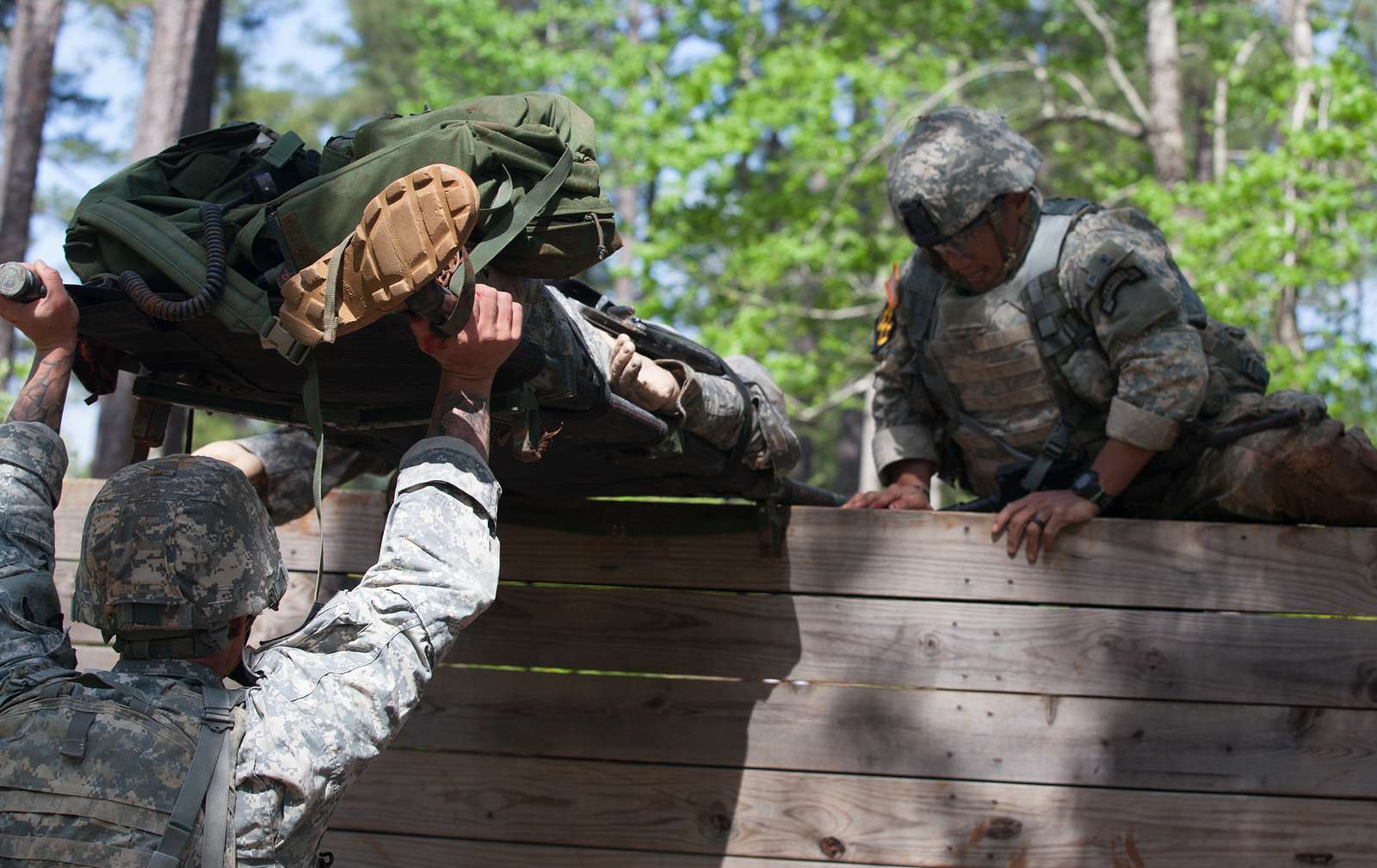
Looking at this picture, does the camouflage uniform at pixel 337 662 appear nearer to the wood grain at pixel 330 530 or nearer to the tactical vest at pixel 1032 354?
the wood grain at pixel 330 530

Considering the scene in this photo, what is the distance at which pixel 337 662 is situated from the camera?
7.05 feet

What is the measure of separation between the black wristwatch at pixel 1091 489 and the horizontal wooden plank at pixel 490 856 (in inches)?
47.6

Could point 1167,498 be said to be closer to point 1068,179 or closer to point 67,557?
point 67,557

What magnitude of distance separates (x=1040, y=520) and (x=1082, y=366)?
0.59m

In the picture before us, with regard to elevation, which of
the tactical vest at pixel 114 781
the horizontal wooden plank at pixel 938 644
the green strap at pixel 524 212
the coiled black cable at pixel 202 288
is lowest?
the horizontal wooden plank at pixel 938 644

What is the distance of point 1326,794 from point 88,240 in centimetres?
316

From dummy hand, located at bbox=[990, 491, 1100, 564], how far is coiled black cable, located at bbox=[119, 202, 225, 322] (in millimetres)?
2139

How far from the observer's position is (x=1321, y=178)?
10570 millimetres

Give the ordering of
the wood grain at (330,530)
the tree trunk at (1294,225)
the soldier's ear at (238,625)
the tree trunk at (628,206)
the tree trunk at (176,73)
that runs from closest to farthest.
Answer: the soldier's ear at (238,625) < the wood grain at (330,530) < the tree trunk at (176,73) < the tree trunk at (1294,225) < the tree trunk at (628,206)

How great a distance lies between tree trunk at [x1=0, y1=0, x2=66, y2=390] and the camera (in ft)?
37.2

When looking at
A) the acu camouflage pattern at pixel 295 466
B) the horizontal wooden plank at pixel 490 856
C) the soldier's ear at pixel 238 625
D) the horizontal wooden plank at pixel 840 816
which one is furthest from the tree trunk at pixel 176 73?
the soldier's ear at pixel 238 625

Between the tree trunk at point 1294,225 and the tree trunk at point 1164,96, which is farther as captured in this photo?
the tree trunk at point 1164,96

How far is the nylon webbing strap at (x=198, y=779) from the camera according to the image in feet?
6.40

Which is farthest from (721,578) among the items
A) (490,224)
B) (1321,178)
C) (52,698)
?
(1321,178)
